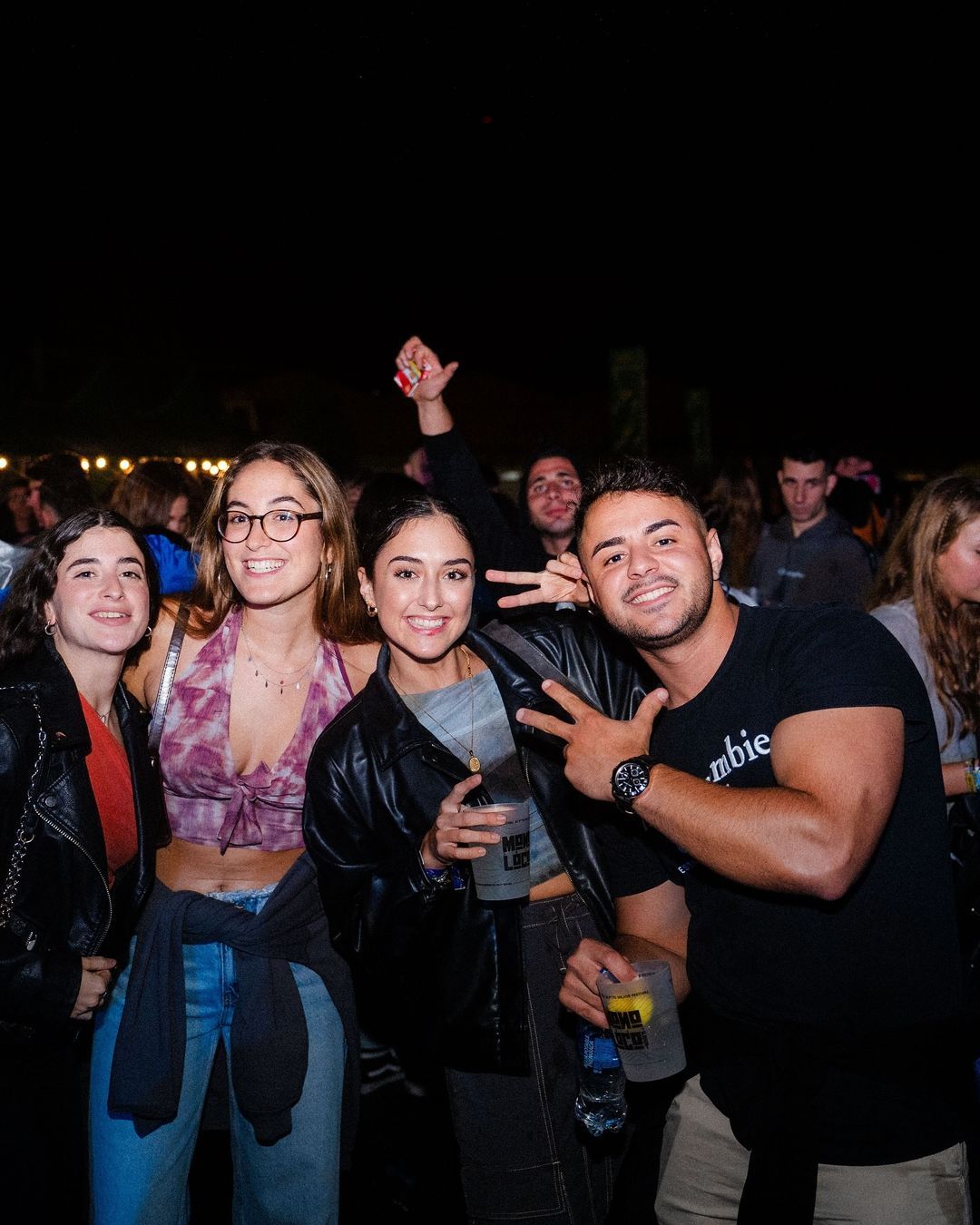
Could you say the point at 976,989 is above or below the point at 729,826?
below

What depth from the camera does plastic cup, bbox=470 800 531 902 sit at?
212 centimetres

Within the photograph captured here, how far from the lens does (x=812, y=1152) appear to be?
1.82 meters

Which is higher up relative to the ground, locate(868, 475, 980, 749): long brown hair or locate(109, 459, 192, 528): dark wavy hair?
locate(109, 459, 192, 528): dark wavy hair

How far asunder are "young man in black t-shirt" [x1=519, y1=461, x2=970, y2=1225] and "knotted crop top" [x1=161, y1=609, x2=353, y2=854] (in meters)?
0.99

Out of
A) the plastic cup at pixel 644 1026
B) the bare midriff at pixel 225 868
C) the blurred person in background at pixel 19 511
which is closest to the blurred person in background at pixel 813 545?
the bare midriff at pixel 225 868

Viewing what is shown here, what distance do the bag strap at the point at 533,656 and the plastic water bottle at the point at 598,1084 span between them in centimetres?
87

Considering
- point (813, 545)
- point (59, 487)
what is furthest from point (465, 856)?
point (813, 545)

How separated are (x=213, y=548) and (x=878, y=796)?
6.92ft

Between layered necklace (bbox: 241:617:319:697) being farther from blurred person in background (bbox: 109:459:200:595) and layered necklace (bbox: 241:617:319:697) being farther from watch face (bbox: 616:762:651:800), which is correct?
blurred person in background (bbox: 109:459:200:595)

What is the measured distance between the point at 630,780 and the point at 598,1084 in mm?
969

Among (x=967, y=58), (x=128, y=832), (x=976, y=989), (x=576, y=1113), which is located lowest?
(x=576, y=1113)

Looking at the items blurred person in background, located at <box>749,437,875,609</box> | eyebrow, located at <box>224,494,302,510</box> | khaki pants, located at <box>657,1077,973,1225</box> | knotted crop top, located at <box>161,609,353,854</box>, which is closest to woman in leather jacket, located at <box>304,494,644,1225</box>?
knotted crop top, located at <box>161,609,353,854</box>

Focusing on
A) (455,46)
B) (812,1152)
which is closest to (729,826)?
(812,1152)

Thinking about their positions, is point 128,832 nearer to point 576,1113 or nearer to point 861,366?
point 576,1113
